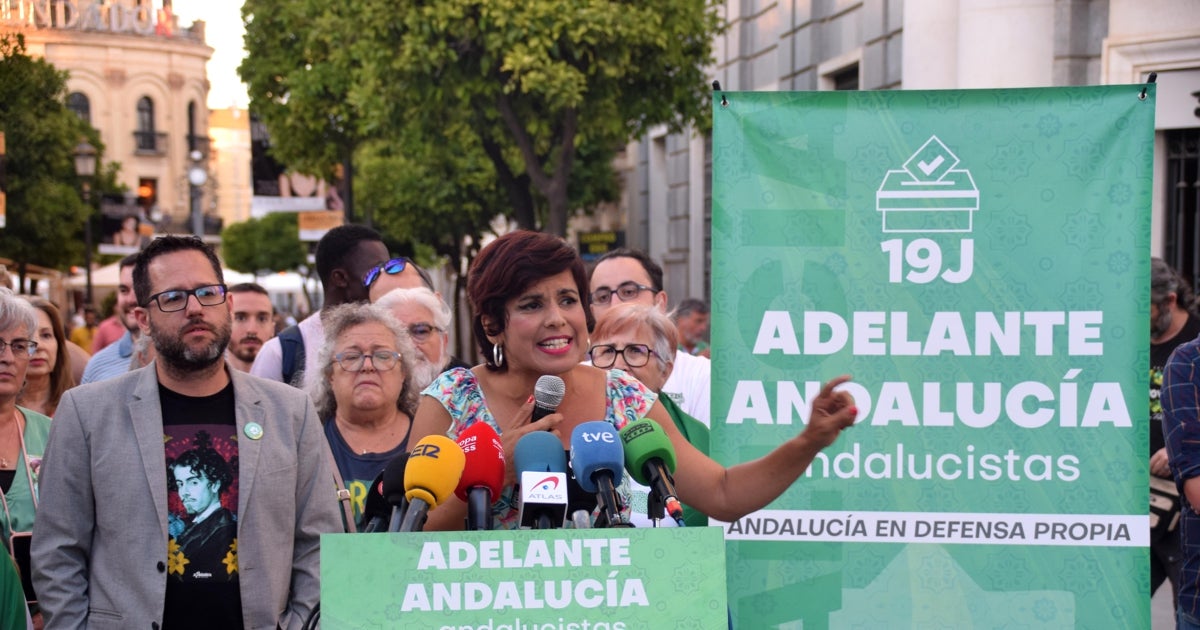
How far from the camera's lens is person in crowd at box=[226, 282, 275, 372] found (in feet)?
25.7

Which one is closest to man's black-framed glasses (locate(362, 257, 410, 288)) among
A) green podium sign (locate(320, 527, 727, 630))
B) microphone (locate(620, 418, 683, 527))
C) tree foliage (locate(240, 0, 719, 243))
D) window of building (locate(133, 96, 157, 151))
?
microphone (locate(620, 418, 683, 527))

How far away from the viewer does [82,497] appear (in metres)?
3.86

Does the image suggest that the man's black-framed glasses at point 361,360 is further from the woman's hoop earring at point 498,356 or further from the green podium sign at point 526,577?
the green podium sign at point 526,577

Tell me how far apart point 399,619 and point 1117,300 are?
8.58 feet

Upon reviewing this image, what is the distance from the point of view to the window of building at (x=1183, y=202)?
39.3 ft

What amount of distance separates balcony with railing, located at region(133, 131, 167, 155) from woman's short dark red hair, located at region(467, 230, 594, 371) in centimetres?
8743

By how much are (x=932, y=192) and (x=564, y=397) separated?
4.78ft

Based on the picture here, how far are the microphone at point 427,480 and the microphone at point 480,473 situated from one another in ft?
0.34

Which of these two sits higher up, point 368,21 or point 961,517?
point 368,21

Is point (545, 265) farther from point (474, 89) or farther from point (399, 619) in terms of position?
point (474, 89)

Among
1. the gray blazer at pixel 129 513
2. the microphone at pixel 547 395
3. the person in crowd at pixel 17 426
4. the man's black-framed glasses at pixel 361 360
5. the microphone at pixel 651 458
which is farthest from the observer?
the man's black-framed glasses at pixel 361 360

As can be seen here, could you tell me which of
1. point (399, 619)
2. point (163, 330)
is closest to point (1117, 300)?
point (399, 619)

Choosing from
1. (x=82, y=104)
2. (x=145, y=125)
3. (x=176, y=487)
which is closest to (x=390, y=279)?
(x=176, y=487)

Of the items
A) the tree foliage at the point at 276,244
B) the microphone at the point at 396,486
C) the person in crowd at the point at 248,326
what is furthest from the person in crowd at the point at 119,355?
the tree foliage at the point at 276,244
